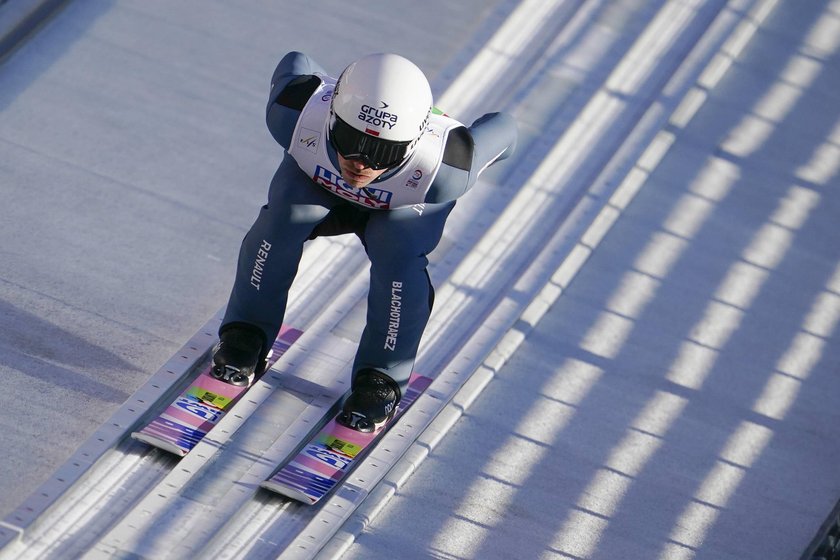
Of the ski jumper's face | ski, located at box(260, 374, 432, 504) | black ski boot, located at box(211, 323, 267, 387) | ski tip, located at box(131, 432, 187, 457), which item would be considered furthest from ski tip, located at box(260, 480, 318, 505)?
the ski jumper's face

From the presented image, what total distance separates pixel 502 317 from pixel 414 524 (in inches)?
41.9

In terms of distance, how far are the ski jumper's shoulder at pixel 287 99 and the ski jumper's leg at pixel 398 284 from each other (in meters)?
0.37

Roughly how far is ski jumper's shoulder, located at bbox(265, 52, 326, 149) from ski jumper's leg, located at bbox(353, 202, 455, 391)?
1.22 ft

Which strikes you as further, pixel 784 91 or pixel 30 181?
pixel 784 91

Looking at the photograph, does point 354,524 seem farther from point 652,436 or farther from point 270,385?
point 652,436

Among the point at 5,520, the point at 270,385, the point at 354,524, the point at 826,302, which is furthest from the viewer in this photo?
the point at 826,302

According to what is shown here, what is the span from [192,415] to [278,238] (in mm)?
653

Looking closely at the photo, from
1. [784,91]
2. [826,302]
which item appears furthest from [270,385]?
[784,91]

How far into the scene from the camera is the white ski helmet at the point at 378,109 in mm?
4230

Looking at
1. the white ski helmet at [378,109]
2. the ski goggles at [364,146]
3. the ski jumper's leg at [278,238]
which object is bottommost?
the ski jumper's leg at [278,238]

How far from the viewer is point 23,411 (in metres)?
4.75

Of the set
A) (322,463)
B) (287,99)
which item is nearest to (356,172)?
(287,99)

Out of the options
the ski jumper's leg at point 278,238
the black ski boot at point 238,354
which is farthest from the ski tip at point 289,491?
the ski jumper's leg at point 278,238

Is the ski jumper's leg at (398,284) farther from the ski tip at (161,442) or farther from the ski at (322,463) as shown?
the ski tip at (161,442)
